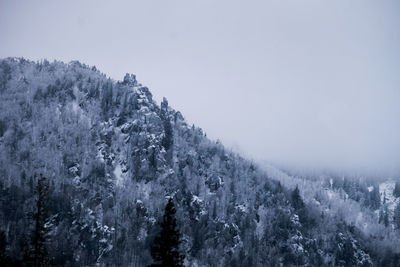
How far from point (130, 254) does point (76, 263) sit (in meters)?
25.7

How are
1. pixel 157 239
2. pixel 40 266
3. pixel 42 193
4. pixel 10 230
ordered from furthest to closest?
pixel 10 230
pixel 40 266
pixel 42 193
pixel 157 239

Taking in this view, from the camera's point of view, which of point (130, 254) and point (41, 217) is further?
point (130, 254)

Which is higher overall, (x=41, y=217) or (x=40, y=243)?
(x=41, y=217)

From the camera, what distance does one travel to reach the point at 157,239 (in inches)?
1169

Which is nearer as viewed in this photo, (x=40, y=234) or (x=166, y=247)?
(x=166, y=247)

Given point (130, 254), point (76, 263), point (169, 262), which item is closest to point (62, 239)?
point (76, 263)

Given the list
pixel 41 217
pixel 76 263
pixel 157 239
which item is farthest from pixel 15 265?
pixel 76 263

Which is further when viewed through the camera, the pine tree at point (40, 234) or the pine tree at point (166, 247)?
the pine tree at point (40, 234)

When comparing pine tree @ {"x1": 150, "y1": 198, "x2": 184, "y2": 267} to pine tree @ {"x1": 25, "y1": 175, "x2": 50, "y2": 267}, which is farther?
pine tree @ {"x1": 25, "y1": 175, "x2": 50, "y2": 267}

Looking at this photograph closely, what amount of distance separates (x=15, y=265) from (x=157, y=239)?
17.1 meters

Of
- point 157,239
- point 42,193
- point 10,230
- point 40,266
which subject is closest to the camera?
point 157,239

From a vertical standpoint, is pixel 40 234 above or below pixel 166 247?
above

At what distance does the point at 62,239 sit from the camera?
194875mm

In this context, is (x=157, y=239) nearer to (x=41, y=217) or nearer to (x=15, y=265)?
(x=41, y=217)
